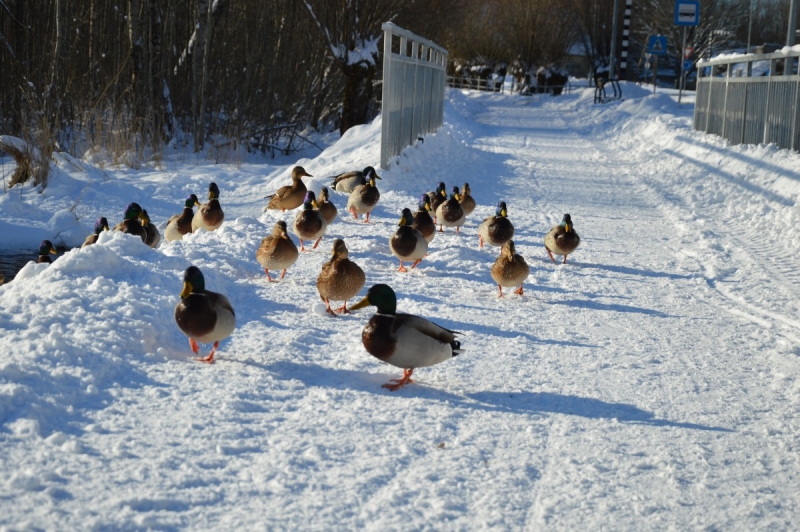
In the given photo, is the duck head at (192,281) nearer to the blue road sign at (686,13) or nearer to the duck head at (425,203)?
the duck head at (425,203)

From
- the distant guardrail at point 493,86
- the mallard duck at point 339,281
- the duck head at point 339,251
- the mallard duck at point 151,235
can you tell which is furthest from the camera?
the distant guardrail at point 493,86

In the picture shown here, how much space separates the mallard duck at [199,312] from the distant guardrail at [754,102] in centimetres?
1271

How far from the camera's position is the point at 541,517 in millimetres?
3611

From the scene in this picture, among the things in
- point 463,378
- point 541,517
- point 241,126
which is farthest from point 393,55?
point 541,517

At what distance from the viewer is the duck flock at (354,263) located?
5016 millimetres

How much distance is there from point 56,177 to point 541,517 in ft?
40.8

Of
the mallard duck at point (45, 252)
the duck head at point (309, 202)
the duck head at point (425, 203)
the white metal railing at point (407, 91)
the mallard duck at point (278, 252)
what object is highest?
the white metal railing at point (407, 91)

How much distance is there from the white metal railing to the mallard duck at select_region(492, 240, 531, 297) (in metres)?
7.67

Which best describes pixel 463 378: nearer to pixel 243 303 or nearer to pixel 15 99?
pixel 243 303

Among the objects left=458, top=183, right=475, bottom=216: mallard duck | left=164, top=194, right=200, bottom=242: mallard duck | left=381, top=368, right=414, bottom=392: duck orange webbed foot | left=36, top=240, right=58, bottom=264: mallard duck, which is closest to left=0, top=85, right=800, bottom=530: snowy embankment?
left=381, top=368, right=414, bottom=392: duck orange webbed foot

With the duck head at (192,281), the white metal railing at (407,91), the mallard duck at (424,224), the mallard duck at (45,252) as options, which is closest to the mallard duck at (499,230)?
the mallard duck at (424,224)

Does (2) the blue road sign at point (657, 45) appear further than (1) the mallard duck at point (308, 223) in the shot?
Yes

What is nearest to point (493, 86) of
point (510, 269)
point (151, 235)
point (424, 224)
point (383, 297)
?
point (424, 224)

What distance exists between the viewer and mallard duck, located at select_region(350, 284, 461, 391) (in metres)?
4.95
